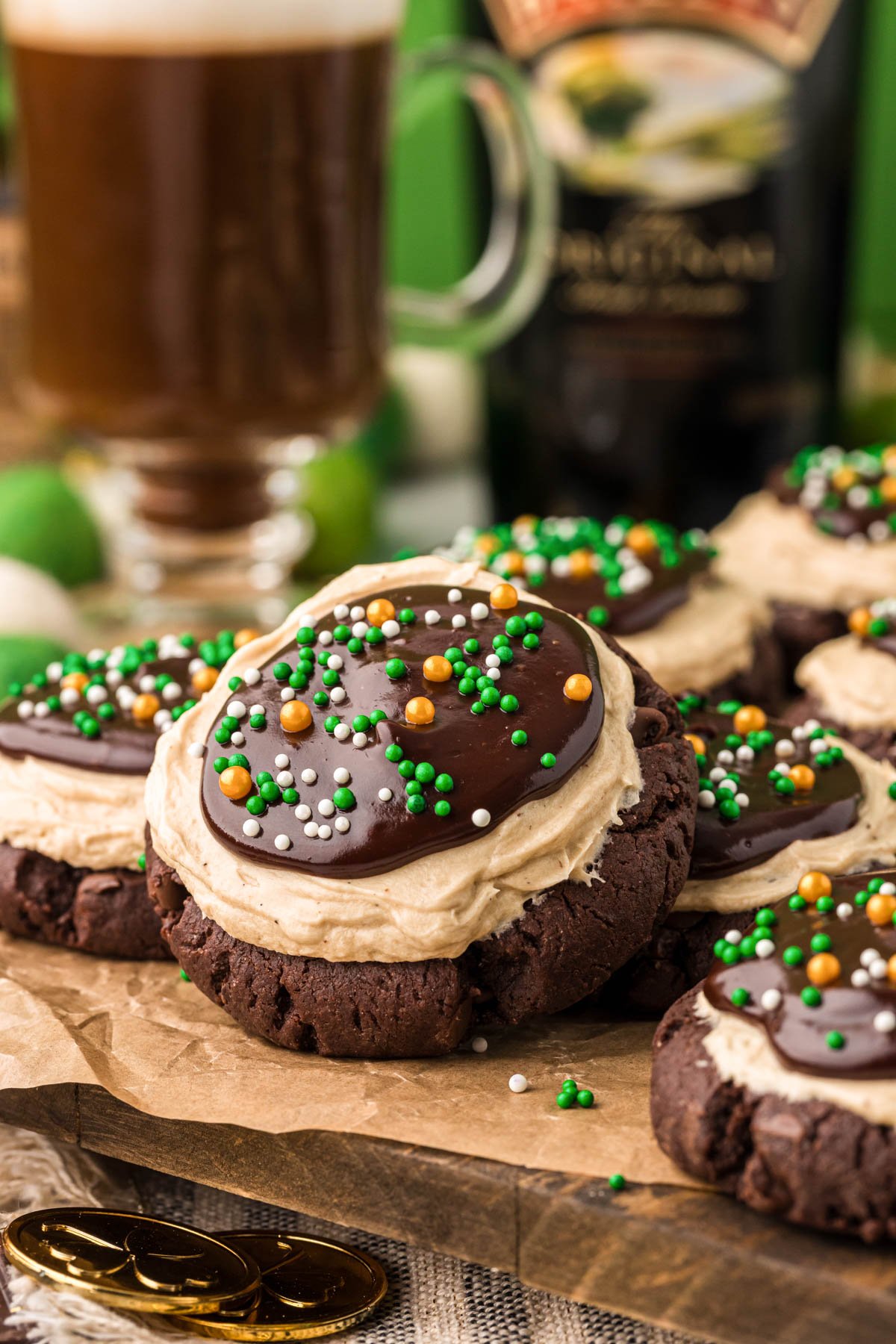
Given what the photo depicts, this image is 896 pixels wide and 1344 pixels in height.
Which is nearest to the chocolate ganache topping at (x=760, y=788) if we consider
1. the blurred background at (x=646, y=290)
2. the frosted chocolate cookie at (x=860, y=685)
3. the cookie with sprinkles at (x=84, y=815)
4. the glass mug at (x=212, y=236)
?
the frosted chocolate cookie at (x=860, y=685)

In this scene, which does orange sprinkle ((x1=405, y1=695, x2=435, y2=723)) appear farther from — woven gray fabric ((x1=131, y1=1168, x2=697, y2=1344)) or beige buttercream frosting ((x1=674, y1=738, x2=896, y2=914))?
woven gray fabric ((x1=131, y1=1168, x2=697, y2=1344))

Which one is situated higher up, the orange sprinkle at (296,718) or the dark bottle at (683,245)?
the dark bottle at (683,245)

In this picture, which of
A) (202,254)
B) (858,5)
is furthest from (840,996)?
(858,5)

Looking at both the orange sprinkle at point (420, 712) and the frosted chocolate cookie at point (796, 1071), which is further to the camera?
the orange sprinkle at point (420, 712)

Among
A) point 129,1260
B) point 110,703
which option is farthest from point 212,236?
point 129,1260

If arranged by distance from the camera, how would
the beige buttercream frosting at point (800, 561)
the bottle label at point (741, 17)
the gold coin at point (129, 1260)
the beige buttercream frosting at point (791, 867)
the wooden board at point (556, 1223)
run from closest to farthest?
1. the wooden board at point (556, 1223)
2. the gold coin at point (129, 1260)
3. the beige buttercream frosting at point (791, 867)
4. the beige buttercream frosting at point (800, 561)
5. the bottle label at point (741, 17)

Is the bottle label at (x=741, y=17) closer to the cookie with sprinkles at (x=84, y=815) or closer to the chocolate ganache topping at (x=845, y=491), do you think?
the chocolate ganache topping at (x=845, y=491)
